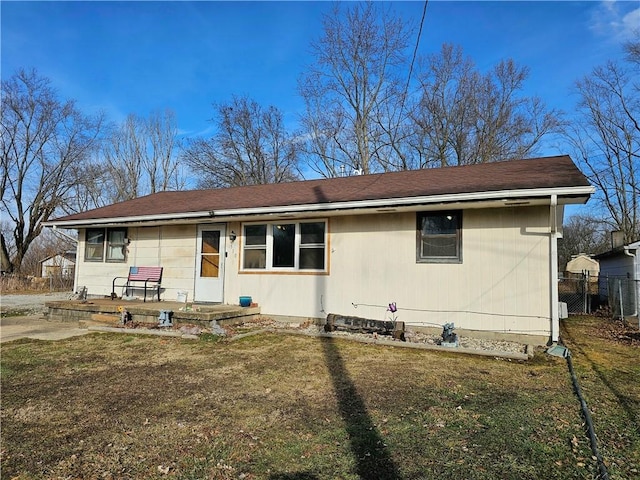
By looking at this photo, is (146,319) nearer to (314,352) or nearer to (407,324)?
(314,352)

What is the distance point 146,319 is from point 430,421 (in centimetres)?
692

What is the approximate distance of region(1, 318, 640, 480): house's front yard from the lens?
2.66m

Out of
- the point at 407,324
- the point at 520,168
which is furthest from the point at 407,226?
the point at 520,168

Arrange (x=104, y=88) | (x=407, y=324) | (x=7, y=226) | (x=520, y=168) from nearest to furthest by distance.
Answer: (x=407, y=324), (x=520, y=168), (x=104, y=88), (x=7, y=226)

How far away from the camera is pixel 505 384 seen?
455 centimetres

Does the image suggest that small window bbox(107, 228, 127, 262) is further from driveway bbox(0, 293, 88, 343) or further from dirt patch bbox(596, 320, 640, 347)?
dirt patch bbox(596, 320, 640, 347)

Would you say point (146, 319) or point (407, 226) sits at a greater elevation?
point (407, 226)

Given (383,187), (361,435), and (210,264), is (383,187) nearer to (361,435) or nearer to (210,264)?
(210,264)

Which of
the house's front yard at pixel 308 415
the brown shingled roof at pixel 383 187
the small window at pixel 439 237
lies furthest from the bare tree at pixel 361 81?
the house's front yard at pixel 308 415

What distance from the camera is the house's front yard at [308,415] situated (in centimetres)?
266

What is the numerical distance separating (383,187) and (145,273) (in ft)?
21.7

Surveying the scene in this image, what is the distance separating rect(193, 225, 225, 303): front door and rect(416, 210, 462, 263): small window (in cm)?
479

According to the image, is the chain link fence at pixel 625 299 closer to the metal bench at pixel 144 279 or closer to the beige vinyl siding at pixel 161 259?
the beige vinyl siding at pixel 161 259

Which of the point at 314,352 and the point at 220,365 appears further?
the point at 314,352
